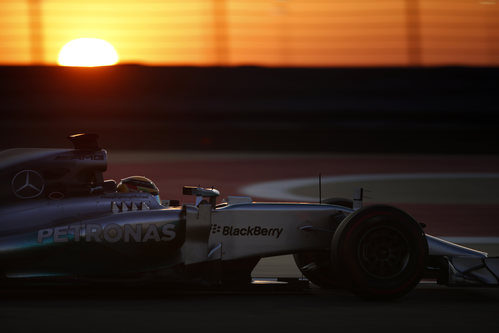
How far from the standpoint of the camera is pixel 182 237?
5102 mm

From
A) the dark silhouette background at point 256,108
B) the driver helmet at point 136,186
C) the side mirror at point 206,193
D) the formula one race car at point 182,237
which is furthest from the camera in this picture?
the dark silhouette background at point 256,108

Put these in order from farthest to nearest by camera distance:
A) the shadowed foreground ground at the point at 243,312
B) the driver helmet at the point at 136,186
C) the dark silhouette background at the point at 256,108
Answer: the dark silhouette background at the point at 256,108, the driver helmet at the point at 136,186, the shadowed foreground ground at the point at 243,312

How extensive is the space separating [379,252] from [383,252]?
0.03 metres

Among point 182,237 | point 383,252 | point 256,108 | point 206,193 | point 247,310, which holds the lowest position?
point 247,310

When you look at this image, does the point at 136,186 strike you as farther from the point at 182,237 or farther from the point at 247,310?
the point at 247,310

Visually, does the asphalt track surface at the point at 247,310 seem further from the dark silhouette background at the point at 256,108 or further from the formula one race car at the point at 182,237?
the dark silhouette background at the point at 256,108

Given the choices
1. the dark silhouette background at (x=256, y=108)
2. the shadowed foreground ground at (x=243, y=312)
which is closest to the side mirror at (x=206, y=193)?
the shadowed foreground ground at (x=243, y=312)

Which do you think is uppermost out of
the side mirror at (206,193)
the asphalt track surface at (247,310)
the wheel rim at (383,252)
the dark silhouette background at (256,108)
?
the dark silhouette background at (256,108)

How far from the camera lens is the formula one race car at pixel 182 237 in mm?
4992

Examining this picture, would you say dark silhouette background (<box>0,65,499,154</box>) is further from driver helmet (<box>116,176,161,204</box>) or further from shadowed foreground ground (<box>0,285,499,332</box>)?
shadowed foreground ground (<box>0,285,499,332</box>)

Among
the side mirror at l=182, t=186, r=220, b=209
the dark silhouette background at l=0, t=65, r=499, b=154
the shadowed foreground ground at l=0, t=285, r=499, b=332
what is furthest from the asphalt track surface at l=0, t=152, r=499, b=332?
the dark silhouette background at l=0, t=65, r=499, b=154

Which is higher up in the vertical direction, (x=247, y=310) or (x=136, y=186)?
(x=136, y=186)

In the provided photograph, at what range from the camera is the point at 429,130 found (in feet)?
57.0

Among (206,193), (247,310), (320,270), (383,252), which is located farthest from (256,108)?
(247,310)
